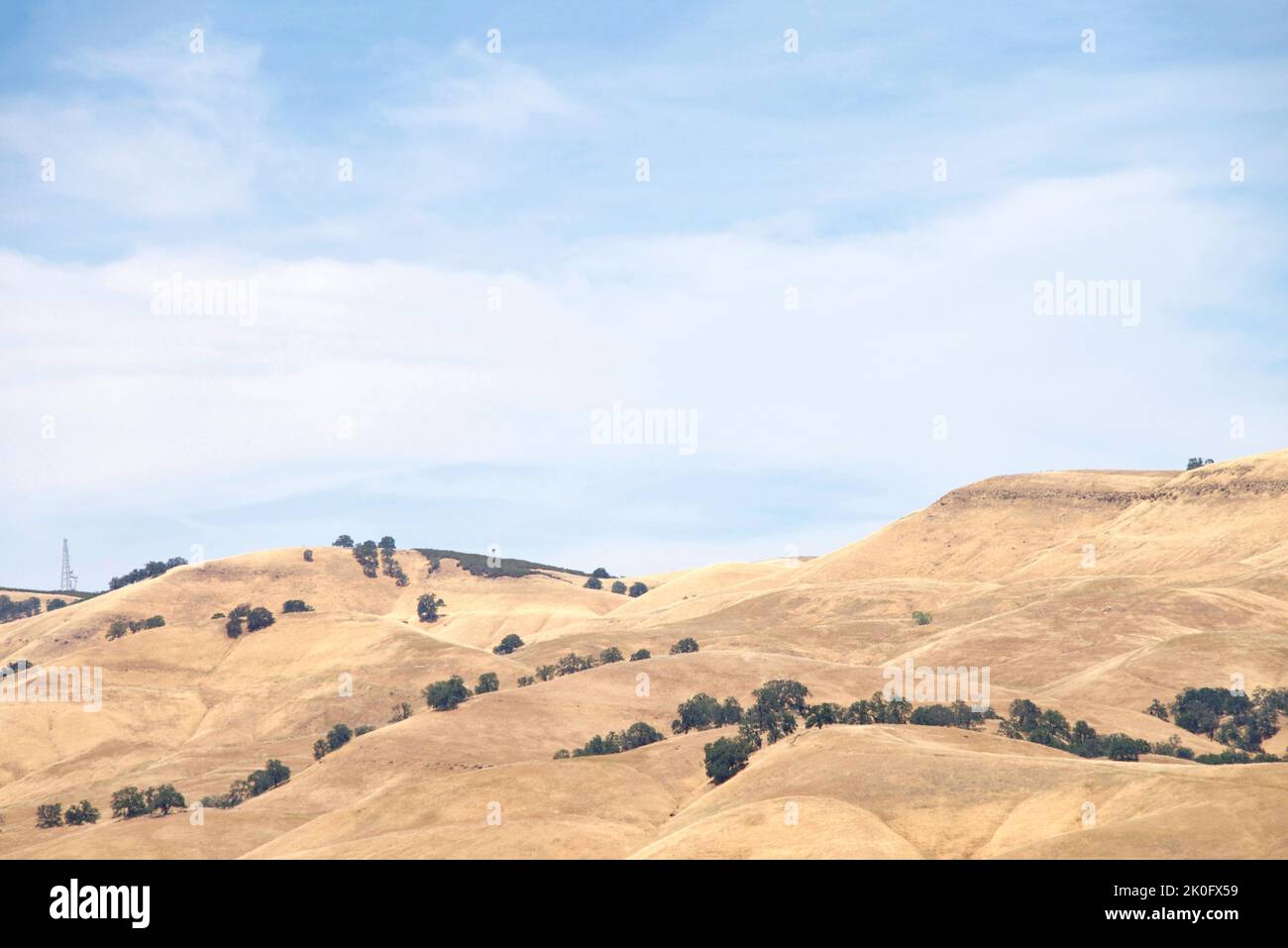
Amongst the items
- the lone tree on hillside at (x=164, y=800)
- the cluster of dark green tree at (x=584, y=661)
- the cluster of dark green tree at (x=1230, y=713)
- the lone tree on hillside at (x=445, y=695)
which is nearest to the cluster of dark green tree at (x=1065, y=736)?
the cluster of dark green tree at (x=1230, y=713)

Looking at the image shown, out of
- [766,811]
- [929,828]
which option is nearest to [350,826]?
[766,811]

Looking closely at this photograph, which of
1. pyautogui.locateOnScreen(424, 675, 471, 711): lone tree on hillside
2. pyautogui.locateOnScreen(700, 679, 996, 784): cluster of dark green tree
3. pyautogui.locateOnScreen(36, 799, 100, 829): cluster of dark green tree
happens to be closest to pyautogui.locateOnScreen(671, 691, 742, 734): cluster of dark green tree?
pyautogui.locateOnScreen(700, 679, 996, 784): cluster of dark green tree

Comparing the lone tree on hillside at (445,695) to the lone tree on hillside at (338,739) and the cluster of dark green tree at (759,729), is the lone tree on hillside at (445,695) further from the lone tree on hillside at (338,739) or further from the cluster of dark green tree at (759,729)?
the cluster of dark green tree at (759,729)

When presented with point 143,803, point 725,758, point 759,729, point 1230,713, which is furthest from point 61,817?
point 1230,713

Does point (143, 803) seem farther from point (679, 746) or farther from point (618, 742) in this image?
point (679, 746)

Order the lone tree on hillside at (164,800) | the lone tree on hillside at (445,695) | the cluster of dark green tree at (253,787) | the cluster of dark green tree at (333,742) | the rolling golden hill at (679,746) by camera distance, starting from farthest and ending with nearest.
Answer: the lone tree on hillside at (445,695) < the cluster of dark green tree at (333,742) < the cluster of dark green tree at (253,787) < the lone tree on hillside at (164,800) < the rolling golden hill at (679,746)

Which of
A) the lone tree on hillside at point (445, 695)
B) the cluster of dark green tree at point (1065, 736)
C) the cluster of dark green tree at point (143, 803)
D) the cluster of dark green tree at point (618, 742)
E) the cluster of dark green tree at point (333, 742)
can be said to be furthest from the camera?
the lone tree on hillside at point (445, 695)
